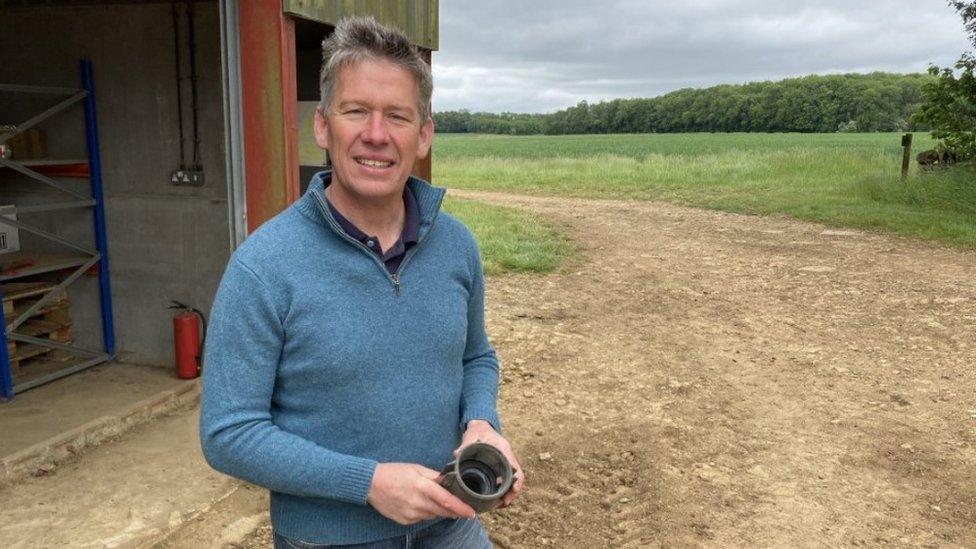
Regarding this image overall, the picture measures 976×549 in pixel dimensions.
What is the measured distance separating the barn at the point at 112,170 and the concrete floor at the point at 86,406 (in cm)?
12

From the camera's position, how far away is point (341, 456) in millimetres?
1464

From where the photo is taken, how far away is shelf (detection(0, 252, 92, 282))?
17.1ft

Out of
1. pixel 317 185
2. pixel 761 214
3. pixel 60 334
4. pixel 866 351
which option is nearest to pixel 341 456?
pixel 317 185

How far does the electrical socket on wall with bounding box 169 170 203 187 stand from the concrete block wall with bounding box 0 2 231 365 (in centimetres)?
4

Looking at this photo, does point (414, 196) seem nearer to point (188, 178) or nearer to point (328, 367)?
point (328, 367)

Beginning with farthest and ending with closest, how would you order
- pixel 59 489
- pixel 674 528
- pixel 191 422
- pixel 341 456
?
pixel 191 422, pixel 59 489, pixel 674 528, pixel 341 456

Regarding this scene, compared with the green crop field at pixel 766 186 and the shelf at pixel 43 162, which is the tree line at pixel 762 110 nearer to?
the green crop field at pixel 766 186

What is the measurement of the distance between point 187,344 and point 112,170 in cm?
144

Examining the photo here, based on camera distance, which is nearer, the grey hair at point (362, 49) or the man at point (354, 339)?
the man at point (354, 339)

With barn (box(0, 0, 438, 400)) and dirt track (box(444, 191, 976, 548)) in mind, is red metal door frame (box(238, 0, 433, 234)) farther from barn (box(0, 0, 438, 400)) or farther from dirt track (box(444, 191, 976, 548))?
dirt track (box(444, 191, 976, 548))

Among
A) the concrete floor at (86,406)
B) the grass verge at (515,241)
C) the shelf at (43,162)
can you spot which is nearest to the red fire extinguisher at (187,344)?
the concrete floor at (86,406)

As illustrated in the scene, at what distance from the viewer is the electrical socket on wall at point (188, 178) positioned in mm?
5363

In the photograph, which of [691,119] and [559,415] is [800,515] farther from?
[691,119]

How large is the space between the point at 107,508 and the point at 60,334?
2561 millimetres
